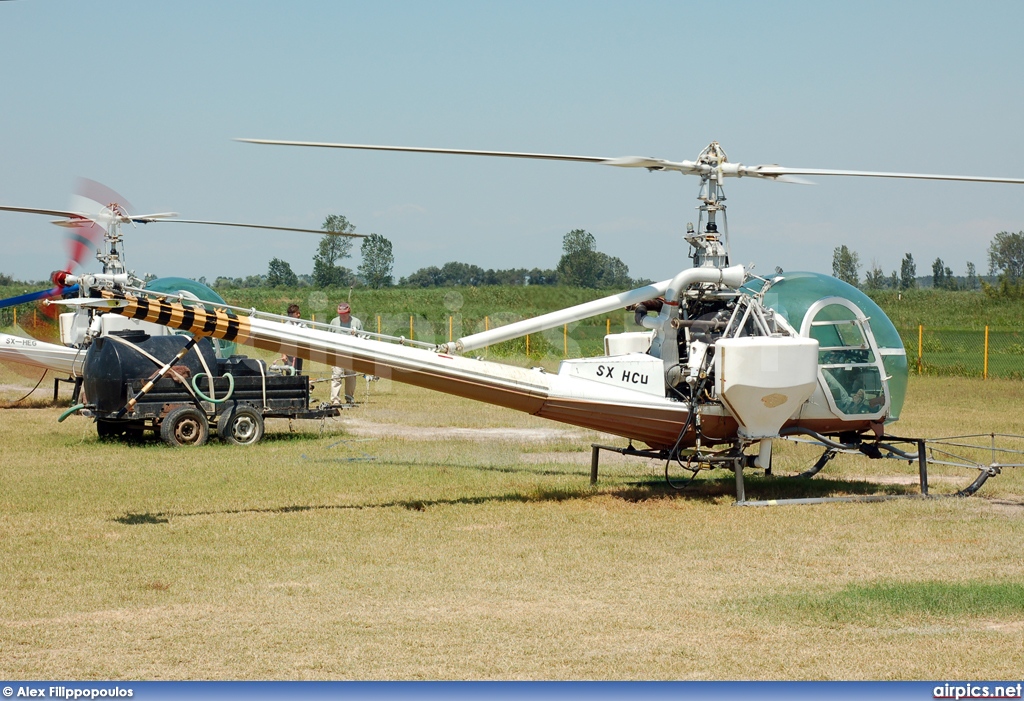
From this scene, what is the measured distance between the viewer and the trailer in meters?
16.0

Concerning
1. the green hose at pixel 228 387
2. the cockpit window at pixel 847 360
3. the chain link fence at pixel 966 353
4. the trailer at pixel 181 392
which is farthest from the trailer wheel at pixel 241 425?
the chain link fence at pixel 966 353

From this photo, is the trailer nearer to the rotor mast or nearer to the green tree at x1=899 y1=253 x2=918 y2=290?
the rotor mast

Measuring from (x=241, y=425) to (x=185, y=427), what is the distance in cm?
79

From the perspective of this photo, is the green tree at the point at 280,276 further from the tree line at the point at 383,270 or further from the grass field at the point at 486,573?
the grass field at the point at 486,573

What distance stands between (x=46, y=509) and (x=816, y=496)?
7833 mm

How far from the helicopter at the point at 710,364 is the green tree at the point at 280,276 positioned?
6254 cm

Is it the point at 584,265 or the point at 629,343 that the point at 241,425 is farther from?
the point at 584,265

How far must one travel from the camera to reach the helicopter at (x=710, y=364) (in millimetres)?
10797

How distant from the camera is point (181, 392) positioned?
54.0 feet

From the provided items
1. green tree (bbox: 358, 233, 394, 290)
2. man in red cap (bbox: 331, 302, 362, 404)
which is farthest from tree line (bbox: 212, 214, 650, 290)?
man in red cap (bbox: 331, 302, 362, 404)

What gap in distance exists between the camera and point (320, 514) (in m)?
10.8

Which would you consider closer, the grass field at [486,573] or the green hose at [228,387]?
the grass field at [486,573]

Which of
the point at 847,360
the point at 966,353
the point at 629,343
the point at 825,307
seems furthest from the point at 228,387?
the point at 966,353

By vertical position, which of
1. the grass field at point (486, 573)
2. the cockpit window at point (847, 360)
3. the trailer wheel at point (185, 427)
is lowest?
the grass field at point (486, 573)
